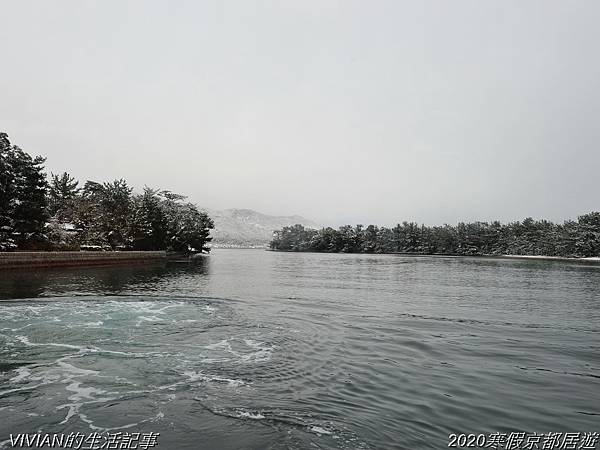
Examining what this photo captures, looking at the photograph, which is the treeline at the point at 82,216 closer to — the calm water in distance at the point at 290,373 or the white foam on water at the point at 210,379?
the calm water in distance at the point at 290,373

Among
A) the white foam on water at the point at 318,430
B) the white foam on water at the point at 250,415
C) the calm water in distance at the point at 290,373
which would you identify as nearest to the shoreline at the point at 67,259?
the calm water in distance at the point at 290,373

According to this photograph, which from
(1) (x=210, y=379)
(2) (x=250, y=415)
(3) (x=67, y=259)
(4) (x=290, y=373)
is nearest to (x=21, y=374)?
(1) (x=210, y=379)

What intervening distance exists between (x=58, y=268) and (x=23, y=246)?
153 inches

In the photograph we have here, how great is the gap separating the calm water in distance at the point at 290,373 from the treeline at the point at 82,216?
2196cm

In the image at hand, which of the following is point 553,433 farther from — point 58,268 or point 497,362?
point 58,268

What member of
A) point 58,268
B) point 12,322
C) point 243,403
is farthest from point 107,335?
point 58,268

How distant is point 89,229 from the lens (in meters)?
50.8

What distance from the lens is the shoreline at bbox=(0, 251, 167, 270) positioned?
33062 millimetres

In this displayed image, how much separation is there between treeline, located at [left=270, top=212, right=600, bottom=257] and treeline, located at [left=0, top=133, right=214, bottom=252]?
69.3 metres

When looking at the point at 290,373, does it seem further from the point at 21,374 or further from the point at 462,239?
the point at 462,239

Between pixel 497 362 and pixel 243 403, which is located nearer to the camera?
pixel 243 403

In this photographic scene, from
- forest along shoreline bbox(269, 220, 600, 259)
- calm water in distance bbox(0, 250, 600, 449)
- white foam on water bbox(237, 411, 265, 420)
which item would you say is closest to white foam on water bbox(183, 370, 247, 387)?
calm water in distance bbox(0, 250, 600, 449)

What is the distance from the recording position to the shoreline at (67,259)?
33062 mm

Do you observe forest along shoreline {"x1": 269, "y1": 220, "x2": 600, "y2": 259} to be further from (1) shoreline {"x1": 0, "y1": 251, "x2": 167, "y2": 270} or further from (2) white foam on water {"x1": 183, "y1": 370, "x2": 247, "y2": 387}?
(2) white foam on water {"x1": 183, "y1": 370, "x2": 247, "y2": 387}
